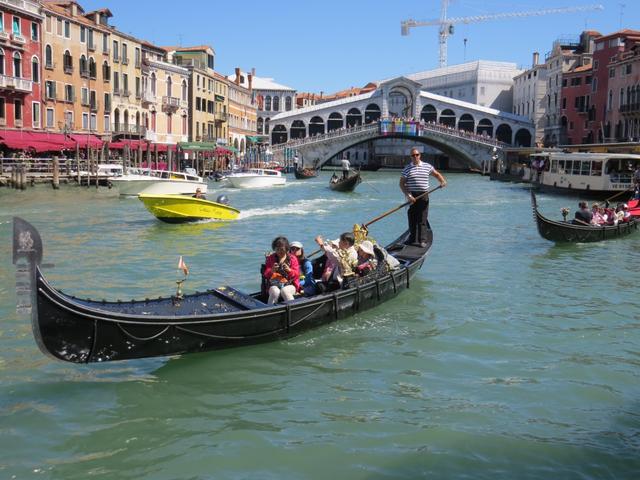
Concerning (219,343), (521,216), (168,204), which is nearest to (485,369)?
(219,343)

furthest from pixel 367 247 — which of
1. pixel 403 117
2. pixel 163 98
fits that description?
pixel 403 117

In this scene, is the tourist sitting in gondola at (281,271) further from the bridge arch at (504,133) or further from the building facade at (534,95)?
the bridge arch at (504,133)

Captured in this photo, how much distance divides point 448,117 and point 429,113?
1520 millimetres

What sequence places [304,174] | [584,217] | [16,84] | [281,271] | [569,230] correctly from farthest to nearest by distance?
[304,174] → [16,84] → [584,217] → [569,230] → [281,271]

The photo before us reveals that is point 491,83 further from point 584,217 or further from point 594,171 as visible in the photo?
point 584,217

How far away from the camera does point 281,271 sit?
17.5 ft

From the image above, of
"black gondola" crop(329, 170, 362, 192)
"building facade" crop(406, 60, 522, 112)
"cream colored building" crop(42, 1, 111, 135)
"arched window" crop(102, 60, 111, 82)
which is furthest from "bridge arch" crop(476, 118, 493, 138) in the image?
"arched window" crop(102, 60, 111, 82)

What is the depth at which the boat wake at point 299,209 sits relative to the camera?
1566 cm

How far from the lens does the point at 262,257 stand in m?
9.49

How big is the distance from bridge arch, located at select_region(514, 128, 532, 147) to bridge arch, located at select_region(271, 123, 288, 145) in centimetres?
1431

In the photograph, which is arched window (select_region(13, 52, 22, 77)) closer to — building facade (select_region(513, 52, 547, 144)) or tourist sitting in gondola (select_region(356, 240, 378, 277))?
tourist sitting in gondola (select_region(356, 240, 378, 277))

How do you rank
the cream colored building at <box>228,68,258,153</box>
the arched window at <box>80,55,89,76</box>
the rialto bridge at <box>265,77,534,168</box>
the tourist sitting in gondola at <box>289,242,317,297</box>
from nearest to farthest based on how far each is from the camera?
1. the tourist sitting in gondola at <box>289,242,317,297</box>
2. the arched window at <box>80,55,89,76</box>
3. the rialto bridge at <box>265,77,534,168</box>
4. the cream colored building at <box>228,68,258,153</box>

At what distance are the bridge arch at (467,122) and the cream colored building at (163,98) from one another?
2035 centimetres

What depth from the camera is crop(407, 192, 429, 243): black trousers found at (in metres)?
7.68
